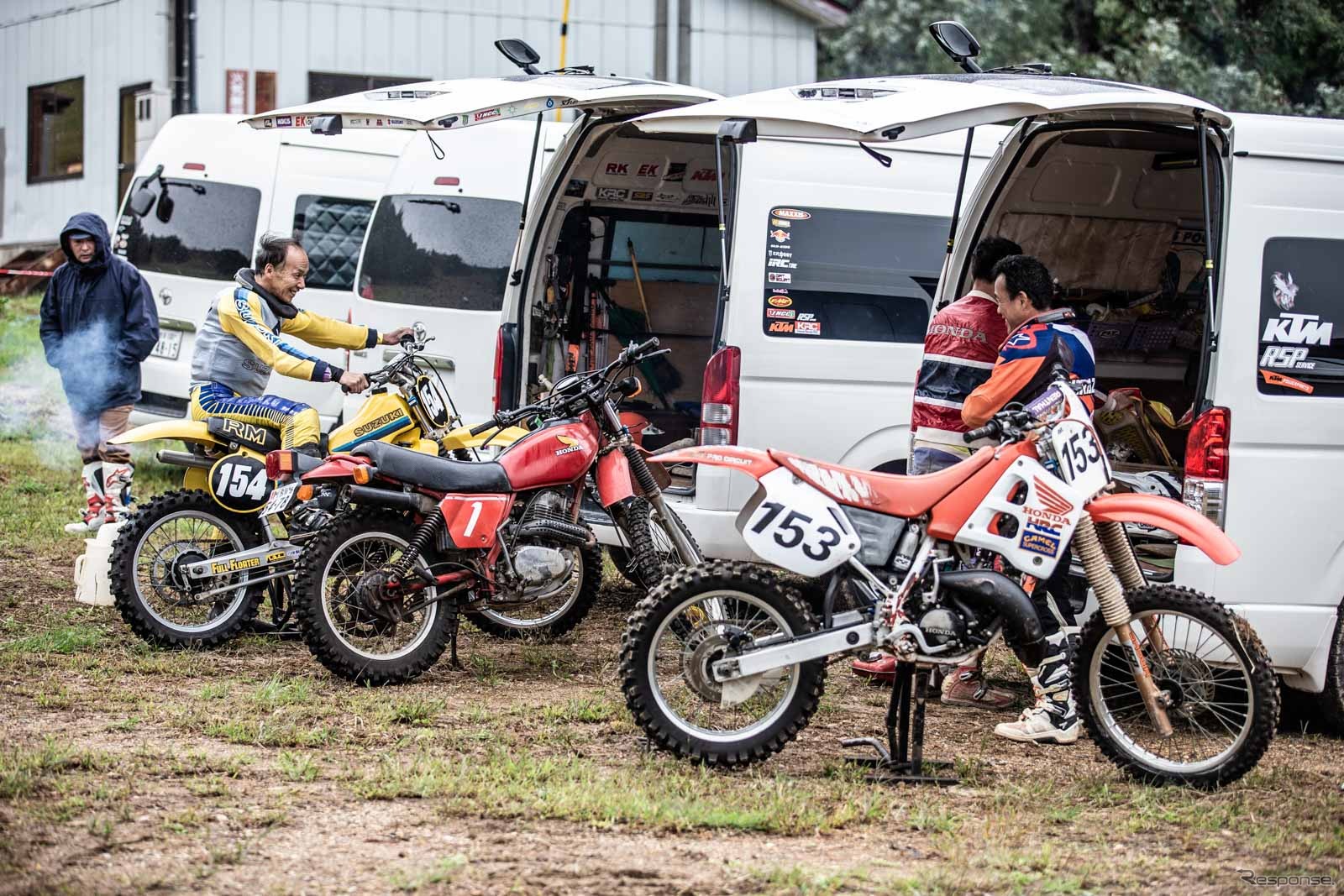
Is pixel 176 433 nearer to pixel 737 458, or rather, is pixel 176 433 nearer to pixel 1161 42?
pixel 737 458

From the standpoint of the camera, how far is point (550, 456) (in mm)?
6516

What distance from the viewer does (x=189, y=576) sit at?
6.82m

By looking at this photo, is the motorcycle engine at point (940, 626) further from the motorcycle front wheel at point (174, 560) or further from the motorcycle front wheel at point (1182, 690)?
the motorcycle front wheel at point (174, 560)

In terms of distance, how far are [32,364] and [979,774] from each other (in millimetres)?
12572

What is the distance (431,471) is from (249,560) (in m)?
1.02

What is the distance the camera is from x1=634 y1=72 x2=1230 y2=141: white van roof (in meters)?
5.82

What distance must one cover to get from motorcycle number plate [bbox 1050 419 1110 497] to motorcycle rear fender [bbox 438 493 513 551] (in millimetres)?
2181

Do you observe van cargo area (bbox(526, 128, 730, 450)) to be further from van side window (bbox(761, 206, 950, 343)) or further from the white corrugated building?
the white corrugated building

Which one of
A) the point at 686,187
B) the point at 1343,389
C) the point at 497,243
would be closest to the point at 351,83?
the point at 497,243

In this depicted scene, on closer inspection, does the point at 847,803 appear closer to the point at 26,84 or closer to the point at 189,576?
the point at 189,576

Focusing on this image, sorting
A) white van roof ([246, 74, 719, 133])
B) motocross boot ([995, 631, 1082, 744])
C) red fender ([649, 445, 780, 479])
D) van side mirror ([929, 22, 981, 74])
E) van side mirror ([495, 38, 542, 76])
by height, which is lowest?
motocross boot ([995, 631, 1082, 744])

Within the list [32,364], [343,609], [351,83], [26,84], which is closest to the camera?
[343,609]

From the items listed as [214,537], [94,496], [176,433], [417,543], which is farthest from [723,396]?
[94,496]

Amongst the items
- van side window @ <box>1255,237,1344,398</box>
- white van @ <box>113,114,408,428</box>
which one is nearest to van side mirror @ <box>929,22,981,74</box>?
van side window @ <box>1255,237,1344,398</box>
